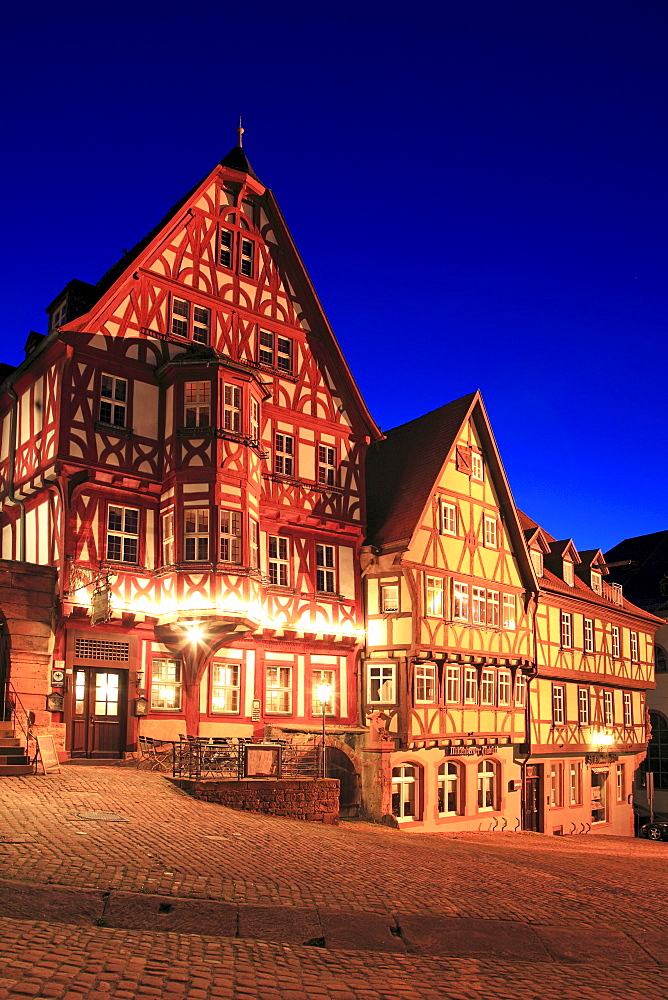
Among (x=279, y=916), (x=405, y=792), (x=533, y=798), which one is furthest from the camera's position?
(x=533, y=798)

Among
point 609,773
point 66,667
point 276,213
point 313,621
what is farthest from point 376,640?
point 609,773

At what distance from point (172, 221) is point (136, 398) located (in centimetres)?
581

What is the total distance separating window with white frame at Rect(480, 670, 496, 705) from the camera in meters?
34.3

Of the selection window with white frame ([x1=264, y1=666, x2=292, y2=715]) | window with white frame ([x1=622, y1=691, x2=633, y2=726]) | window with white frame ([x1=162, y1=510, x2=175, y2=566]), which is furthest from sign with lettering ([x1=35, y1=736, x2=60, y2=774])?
window with white frame ([x1=622, y1=691, x2=633, y2=726])

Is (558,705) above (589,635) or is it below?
below

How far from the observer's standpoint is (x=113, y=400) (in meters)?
27.3

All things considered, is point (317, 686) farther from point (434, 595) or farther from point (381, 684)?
point (434, 595)

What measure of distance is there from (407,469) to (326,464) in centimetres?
409

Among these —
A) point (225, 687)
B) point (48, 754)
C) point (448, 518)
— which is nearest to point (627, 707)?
point (448, 518)

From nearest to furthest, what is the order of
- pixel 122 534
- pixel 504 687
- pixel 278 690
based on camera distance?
pixel 122 534 → pixel 278 690 → pixel 504 687

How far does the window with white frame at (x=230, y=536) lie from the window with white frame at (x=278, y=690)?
439 cm

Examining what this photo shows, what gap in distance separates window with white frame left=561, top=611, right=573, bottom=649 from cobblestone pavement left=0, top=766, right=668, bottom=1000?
2219 centimetres

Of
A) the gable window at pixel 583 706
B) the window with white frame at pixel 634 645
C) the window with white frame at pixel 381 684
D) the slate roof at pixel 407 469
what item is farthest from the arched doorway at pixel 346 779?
the window with white frame at pixel 634 645

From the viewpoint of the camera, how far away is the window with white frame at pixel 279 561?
29.9 m
